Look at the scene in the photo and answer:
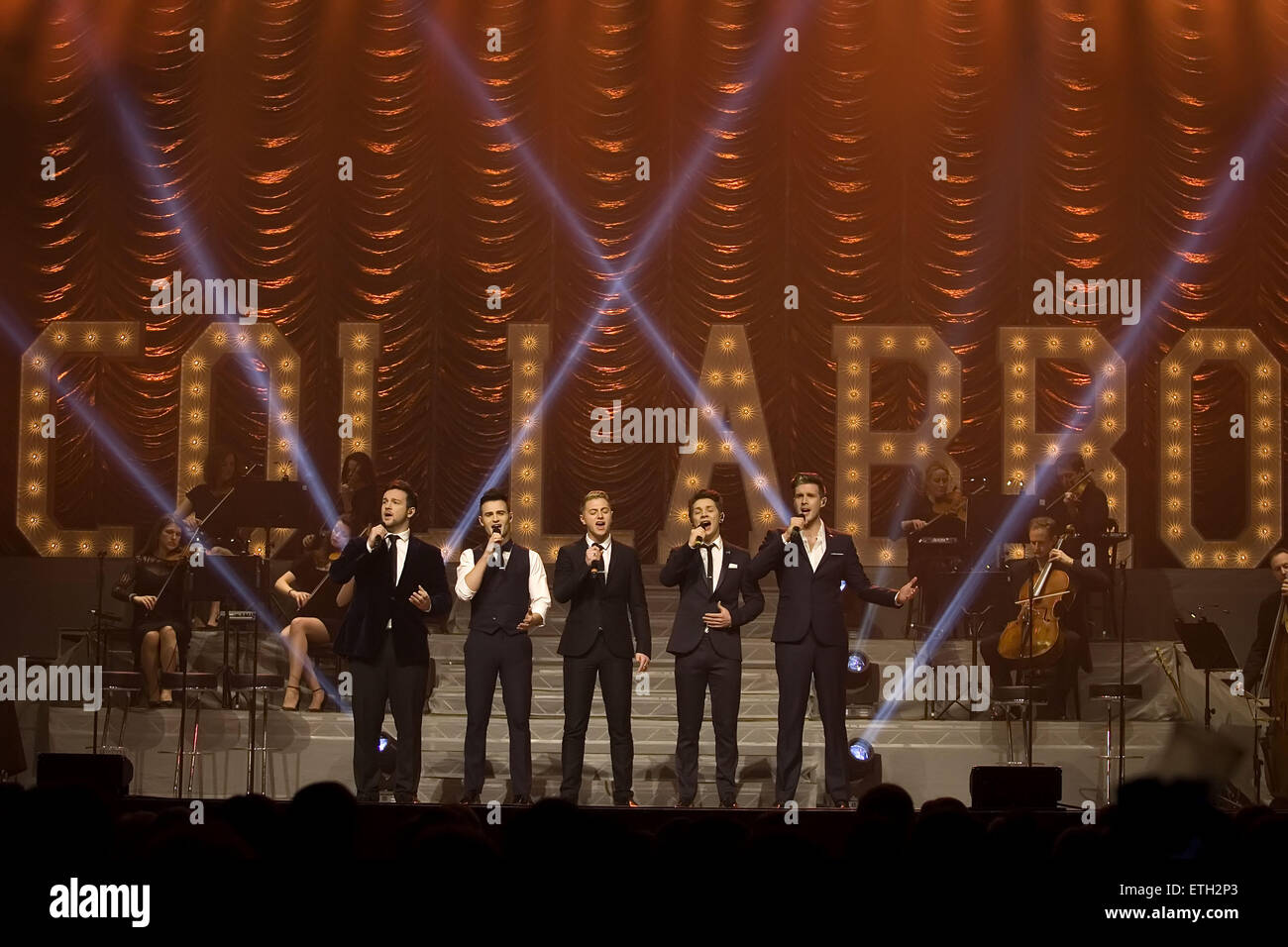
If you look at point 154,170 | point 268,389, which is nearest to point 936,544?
point 268,389

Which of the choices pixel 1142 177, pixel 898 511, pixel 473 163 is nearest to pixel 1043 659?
A: pixel 898 511

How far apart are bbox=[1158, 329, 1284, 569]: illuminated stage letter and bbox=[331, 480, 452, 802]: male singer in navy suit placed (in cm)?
731

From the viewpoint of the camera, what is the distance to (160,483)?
12148 millimetres

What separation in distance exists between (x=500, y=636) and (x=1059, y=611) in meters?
3.74

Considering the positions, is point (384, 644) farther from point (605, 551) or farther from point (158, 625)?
point (158, 625)

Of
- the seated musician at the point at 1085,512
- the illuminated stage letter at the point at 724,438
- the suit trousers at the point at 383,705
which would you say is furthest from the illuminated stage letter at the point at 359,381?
the seated musician at the point at 1085,512

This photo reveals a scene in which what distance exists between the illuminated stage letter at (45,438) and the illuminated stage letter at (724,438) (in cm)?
465

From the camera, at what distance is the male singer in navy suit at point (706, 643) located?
7406mm

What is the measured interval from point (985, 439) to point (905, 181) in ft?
7.58

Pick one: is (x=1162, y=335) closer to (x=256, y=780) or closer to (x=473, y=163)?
(x=473, y=163)

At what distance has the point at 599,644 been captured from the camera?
7445 millimetres

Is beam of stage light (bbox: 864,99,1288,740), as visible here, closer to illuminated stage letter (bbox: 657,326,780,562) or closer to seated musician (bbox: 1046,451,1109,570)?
seated musician (bbox: 1046,451,1109,570)

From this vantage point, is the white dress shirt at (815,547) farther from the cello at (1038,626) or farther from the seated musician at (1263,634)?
the seated musician at (1263,634)

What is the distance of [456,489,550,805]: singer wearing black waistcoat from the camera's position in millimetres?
7332
